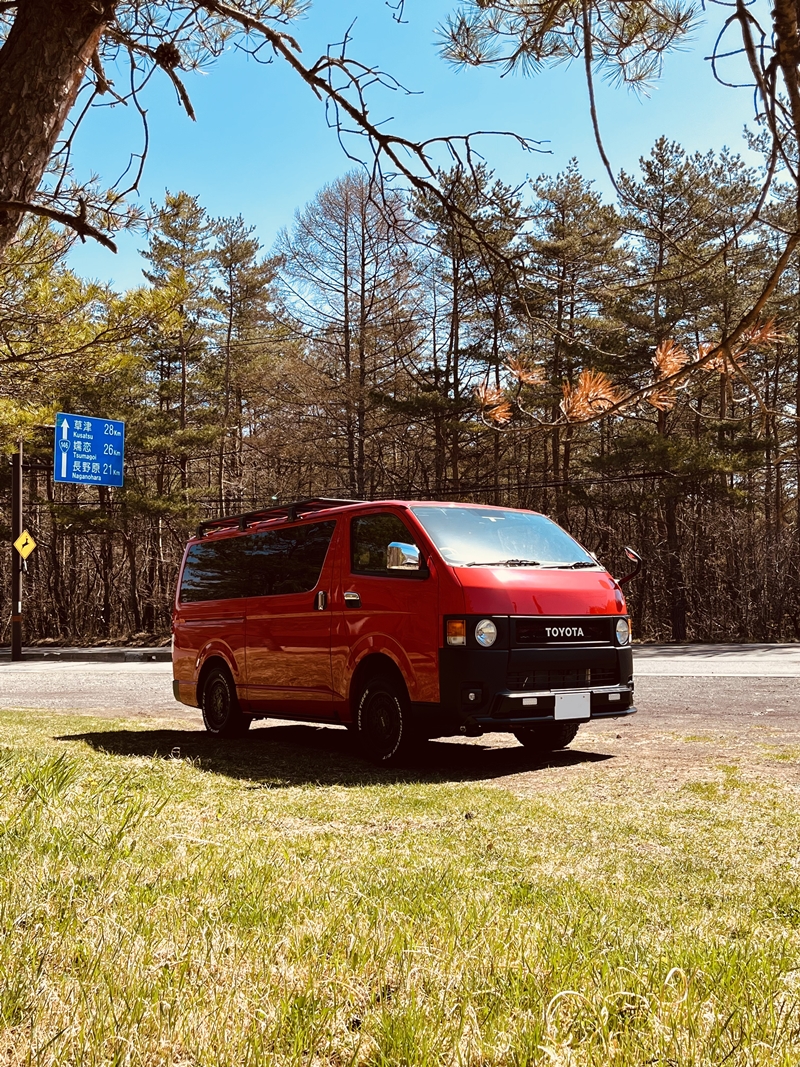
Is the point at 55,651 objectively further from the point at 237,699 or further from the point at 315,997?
the point at 315,997

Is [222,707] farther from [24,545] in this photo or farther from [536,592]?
[24,545]

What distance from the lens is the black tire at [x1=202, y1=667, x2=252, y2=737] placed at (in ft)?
33.9

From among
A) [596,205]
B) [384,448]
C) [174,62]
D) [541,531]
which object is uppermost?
[596,205]

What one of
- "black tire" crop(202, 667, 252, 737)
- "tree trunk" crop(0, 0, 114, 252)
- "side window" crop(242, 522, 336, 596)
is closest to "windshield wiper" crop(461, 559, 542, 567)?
"side window" crop(242, 522, 336, 596)

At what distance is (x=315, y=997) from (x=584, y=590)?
20.2 ft

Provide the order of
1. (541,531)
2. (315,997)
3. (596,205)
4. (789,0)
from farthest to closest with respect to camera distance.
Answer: (596,205) → (541,531) → (315,997) → (789,0)

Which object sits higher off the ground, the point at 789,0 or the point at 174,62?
the point at 174,62

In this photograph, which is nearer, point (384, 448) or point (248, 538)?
point (248, 538)

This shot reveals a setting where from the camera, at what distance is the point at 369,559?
872 cm

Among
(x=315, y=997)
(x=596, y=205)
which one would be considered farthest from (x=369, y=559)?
(x=596, y=205)

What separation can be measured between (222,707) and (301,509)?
2.33 metres

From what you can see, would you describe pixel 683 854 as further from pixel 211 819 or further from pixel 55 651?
pixel 55 651

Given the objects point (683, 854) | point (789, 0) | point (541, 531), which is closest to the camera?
point (789, 0)

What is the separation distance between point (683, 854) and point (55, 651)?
99.2ft
